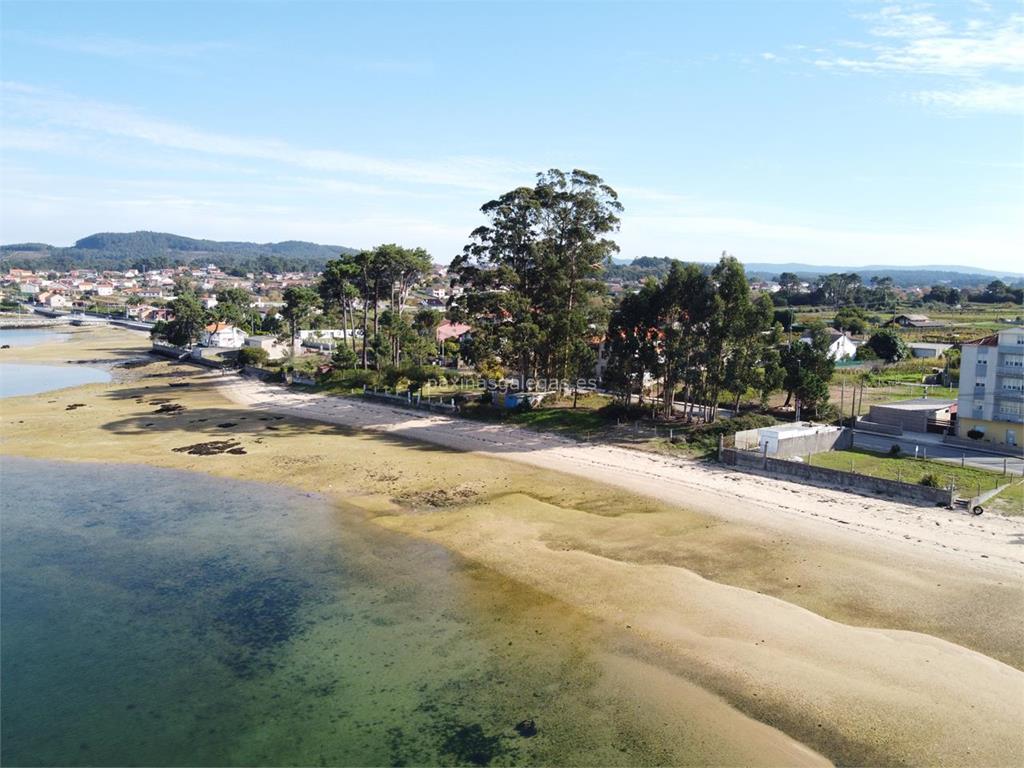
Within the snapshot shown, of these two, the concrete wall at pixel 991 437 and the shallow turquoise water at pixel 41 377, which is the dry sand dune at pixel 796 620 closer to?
the concrete wall at pixel 991 437

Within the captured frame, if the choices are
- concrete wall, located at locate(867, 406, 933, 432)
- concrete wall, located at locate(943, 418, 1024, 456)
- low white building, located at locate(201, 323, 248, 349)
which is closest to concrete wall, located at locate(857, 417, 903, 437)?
concrete wall, located at locate(867, 406, 933, 432)

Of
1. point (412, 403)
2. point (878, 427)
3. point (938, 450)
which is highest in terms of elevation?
point (878, 427)

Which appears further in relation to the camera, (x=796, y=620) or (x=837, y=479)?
(x=837, y=479)

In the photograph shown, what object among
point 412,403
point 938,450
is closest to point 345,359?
point 412,403

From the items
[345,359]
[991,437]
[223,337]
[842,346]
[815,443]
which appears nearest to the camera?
[815,443]

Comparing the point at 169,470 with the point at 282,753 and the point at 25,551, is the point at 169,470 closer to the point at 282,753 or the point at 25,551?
the point at 25,551
